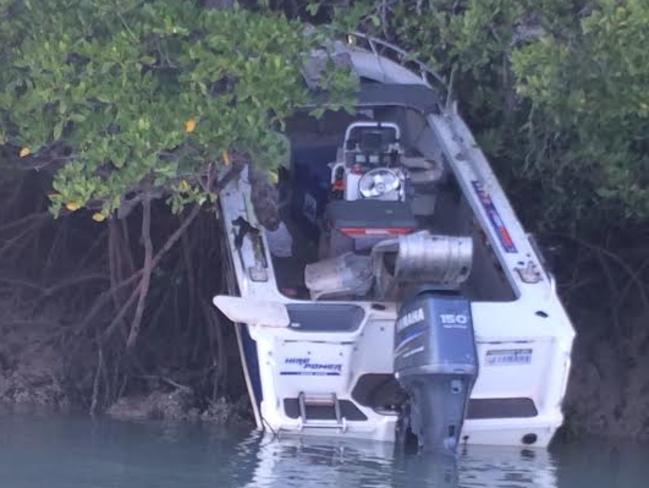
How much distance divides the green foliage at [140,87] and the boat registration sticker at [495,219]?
148 centimetres

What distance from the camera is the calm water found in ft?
30.6

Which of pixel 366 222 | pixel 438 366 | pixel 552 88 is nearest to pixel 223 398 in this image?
pixel 366 222

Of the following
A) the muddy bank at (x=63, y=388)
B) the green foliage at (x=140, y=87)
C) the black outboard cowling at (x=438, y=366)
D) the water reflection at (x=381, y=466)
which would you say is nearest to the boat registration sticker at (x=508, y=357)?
the black outboard cowling at (x=438, y=366)

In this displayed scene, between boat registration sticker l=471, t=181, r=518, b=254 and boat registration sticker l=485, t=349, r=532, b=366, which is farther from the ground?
boat registration sticker l=471, t=181, r=518, b=254

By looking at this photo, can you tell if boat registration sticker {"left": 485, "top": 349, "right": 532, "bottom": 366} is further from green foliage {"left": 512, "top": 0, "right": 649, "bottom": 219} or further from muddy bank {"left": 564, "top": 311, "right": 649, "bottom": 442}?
muddy bank {"left": 564, "top": 311, "right": 649, "bottom": 442}

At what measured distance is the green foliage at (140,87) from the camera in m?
9.74

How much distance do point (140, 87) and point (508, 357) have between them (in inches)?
91.8

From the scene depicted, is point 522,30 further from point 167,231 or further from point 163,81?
point 167,231

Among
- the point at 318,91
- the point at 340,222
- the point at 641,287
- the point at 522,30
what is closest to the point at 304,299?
the point at 340,222

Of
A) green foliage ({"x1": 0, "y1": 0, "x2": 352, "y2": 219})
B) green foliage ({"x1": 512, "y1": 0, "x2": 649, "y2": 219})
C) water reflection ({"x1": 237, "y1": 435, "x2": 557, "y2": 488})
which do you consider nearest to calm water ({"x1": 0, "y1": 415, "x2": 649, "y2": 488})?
water reflection ({"x1": 237, "y1": 435, "x2": 557, "y2": 488})

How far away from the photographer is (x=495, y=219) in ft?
35.9

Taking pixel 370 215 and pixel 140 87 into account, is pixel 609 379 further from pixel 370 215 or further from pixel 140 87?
pixel 140 87

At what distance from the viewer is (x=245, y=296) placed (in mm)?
10148

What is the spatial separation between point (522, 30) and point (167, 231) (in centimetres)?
312
